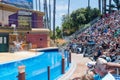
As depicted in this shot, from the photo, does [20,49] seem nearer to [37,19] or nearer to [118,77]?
[37,19]

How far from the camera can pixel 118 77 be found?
4.97 metres

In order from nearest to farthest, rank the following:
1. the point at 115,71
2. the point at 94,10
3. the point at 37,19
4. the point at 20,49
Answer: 1. the point at 115,71
2. the point at 20,49
3. the point at 37,19
4. the point at 94,10

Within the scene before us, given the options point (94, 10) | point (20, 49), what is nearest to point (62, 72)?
point (20, 49)

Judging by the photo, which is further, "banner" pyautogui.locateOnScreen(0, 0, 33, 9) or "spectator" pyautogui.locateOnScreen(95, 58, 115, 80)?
"banner" pyautogui.locateOnScreen(0, 0, 33, 9)

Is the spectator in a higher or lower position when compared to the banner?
lower

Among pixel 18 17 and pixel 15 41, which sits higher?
pixel 18 17

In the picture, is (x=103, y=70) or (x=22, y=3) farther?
(x=22, y=3)

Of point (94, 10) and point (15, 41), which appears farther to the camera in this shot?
point (94, 10)

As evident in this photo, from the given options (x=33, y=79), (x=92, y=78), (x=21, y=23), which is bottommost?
(x=33, y=79)

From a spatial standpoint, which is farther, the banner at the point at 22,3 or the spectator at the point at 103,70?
the banner at the point at 22,3

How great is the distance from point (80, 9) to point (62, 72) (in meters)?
34.2

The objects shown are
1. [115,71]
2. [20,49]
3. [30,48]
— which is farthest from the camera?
[30,48]

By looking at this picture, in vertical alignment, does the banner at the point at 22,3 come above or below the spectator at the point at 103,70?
above

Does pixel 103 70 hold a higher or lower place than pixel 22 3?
lower
